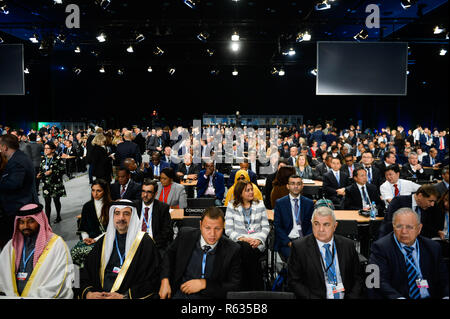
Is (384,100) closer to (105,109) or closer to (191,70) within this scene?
(191,70)

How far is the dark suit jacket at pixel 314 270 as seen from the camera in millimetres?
2094

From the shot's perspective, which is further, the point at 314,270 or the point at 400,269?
the point at 314,270

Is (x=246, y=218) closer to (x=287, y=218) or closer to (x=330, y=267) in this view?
(x=287, y=218)

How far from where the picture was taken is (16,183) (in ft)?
10.3

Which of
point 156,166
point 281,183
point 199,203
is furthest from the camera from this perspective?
point 156,166

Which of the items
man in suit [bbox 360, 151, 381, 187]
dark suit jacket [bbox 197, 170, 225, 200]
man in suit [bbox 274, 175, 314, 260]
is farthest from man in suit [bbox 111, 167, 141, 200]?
man in suit [bbox 360, 151, 381, 187]

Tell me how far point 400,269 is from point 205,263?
1.31 meters

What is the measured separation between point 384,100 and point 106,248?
16.5 meters

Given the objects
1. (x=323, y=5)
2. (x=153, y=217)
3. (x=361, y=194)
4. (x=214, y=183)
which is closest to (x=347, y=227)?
(x=361, y=194)

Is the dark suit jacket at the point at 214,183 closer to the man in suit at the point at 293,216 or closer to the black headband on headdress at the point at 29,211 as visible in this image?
the man in suit at the point at 293,216

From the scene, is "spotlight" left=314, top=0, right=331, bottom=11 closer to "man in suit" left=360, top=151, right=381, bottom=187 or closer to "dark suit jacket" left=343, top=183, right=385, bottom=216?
"man in suit" left=360, top=151, right=381, bottom=187

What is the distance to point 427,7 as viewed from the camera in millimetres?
8242
